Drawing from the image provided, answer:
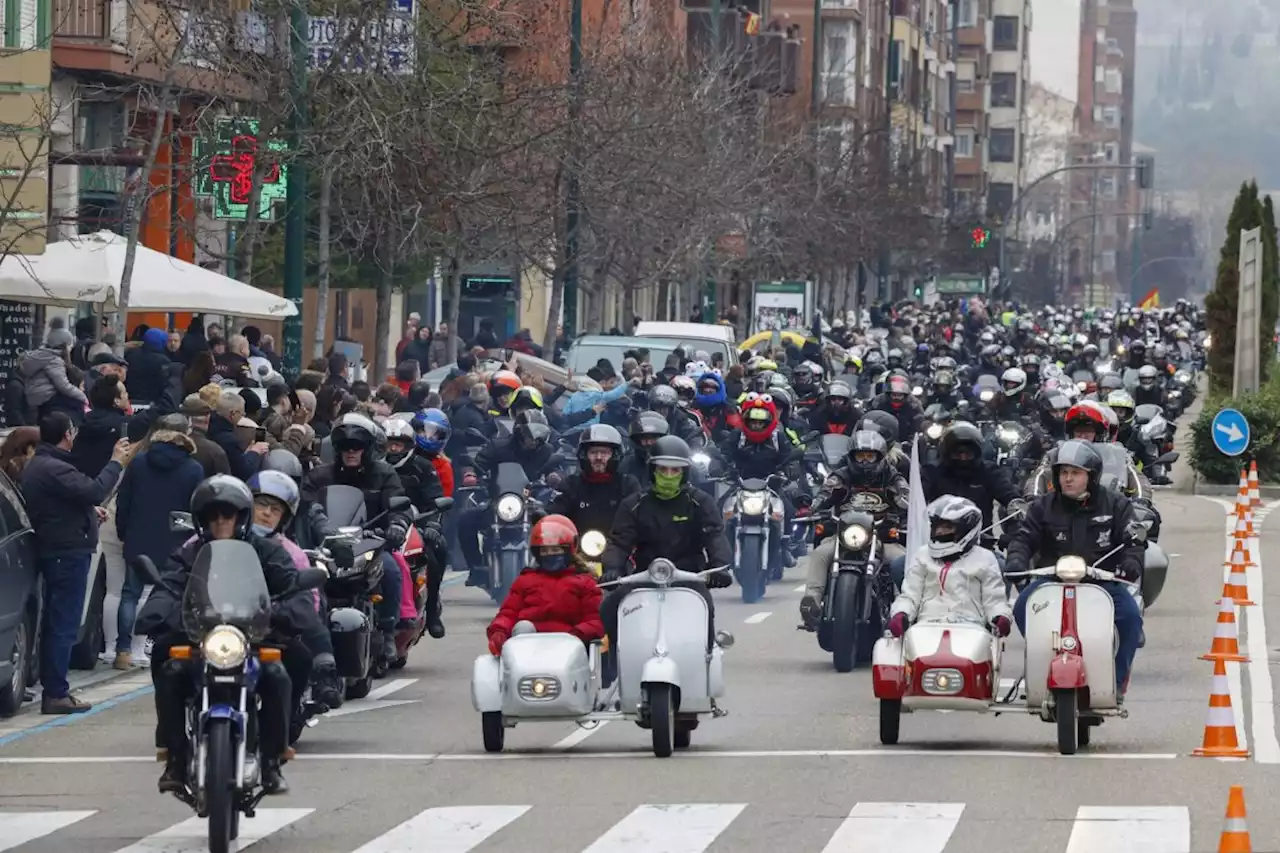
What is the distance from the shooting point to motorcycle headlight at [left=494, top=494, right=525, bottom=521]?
21950 millimetres

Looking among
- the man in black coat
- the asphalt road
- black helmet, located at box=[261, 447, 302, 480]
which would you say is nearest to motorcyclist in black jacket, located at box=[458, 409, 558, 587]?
the asphalt road

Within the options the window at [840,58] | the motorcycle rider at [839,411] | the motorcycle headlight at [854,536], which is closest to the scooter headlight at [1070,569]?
the motorcycle headlight at [854,536]

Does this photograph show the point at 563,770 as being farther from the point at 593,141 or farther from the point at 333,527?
the point at 593,141

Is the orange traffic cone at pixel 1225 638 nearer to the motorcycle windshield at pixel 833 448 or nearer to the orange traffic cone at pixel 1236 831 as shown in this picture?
the orange traffic cone at pixel 1236 831

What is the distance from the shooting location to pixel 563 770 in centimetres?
1379

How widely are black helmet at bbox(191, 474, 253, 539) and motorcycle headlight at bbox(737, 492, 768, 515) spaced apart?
12.3 m

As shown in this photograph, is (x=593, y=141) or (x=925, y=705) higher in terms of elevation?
(x=593, y=141)

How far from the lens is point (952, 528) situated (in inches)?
574

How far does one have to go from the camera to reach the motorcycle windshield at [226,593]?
11102mm

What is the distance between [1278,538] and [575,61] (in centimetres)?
1487

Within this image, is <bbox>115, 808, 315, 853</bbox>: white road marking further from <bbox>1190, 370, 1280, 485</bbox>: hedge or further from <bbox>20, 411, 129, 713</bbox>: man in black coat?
<bbox>1190, 370, 1280, 485</bbox>: hedge

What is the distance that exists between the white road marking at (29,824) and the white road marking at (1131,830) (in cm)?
395

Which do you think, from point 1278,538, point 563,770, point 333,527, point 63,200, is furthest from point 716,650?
point 63,200

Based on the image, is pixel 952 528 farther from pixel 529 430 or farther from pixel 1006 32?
pixel 1006 32
